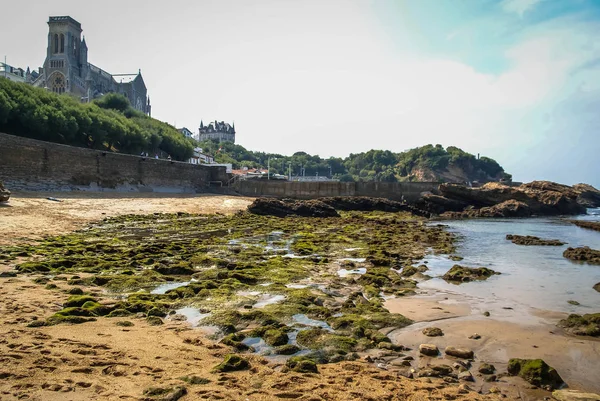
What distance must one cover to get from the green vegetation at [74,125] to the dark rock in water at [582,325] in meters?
44.1

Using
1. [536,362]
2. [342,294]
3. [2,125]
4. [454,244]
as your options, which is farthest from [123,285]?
[2,125]

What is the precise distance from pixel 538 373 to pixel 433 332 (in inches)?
67.8

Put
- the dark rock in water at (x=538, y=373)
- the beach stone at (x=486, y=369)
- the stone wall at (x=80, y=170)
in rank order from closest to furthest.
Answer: the dark rock in water at (x=538, y=373)
the beach stone at (x=486, y=369)
the stone wall at (x=80, y=170)

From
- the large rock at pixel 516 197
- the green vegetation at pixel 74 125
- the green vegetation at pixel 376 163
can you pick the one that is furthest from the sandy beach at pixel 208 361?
the green vegetation at pixel 376 163

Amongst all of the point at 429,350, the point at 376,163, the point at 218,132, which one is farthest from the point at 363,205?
the point at 218,132

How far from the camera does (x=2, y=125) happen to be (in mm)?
40688

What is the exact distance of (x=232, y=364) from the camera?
4926 mm

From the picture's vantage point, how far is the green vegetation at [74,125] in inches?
1629

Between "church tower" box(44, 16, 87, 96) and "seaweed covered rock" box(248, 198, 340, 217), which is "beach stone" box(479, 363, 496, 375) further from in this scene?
"church tower" box(44, 16, 87, 96)

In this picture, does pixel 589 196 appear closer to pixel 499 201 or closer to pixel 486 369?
pixel 499 201

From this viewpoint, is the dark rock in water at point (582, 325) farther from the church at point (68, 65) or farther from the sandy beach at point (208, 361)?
the church at point (68, 65)

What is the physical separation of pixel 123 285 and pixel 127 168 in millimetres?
34166

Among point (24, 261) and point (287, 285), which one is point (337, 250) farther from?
point (24, 261)

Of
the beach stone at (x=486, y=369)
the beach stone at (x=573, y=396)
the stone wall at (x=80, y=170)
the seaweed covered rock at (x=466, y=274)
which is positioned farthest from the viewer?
the stone wall at (x=80, y=170)
